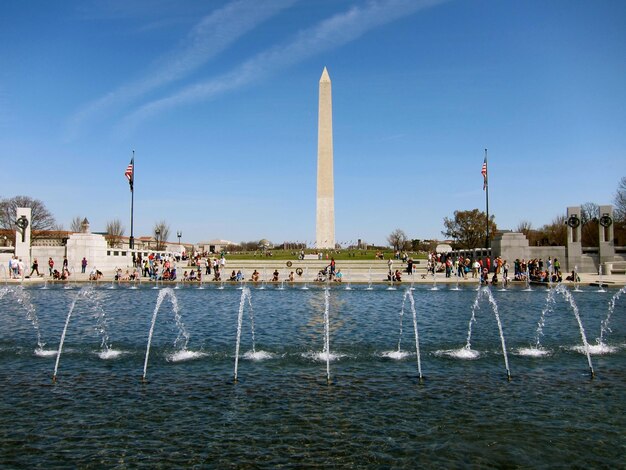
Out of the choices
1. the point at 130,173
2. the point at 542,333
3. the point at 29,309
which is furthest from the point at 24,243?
the point at 542,333

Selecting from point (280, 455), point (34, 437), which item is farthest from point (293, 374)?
point (34, 437)

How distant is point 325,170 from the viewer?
53375 millimetres

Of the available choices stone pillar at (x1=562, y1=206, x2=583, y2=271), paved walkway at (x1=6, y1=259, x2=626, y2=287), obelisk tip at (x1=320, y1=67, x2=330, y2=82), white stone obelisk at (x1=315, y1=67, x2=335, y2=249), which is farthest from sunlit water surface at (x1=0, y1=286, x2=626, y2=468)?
obelisk tip at (x1=320, y1=67, x2=330, y2=82)

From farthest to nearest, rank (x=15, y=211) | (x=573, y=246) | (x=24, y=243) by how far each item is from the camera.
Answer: (x=15, y=211), (x=24, y=243), (x=573, y=246)

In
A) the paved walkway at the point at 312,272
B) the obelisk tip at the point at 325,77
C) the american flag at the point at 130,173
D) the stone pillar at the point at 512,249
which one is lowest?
the paved walkway at the point at 312,272

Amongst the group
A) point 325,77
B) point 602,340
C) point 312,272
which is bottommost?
point 602,340

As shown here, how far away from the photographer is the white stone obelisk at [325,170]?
5206cm

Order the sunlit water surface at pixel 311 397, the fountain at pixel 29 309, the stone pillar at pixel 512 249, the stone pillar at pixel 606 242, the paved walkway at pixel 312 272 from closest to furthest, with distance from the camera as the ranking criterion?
1. the sunlit water surface at pixel 311 397
2. the fountain at pixel 29 309
3. the paved walkway at pixel 312 272
4. the stone pillar at pixel 606 242
5. the stone pillar at pixel 512 249

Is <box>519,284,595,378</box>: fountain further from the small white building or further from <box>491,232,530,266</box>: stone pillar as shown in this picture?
the small white building

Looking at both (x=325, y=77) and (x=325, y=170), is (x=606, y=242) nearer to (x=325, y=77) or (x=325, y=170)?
(x=325, y=170)

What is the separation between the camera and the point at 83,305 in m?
20.0

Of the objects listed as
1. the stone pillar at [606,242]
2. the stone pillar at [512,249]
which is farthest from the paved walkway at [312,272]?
the stone pillar at [512,249]

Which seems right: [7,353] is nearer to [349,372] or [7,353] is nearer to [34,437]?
[34,437]

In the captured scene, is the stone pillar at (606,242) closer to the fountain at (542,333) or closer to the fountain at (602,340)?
the fountain at (542,333)
